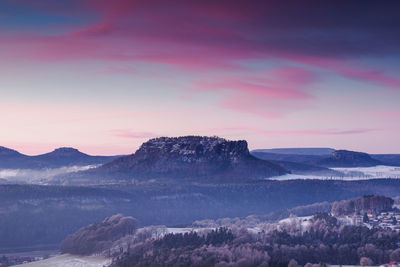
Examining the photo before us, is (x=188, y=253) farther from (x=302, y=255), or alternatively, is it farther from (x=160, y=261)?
(x=302, y=255)

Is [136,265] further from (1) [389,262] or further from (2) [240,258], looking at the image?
(1) [389,262]

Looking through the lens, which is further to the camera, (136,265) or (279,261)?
(136,265)

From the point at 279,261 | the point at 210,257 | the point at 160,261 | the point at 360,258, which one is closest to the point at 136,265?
the point at 160,261

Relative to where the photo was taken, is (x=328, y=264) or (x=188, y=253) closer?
(x=328, y=264)

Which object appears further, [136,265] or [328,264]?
[136,265]

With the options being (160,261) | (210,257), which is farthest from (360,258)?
(160,261)

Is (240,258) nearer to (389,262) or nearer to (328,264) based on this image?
(328,264)

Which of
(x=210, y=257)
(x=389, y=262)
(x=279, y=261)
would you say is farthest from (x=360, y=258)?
(x=210, y=257)
